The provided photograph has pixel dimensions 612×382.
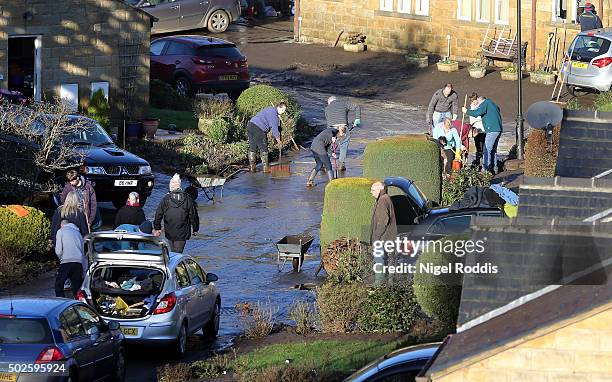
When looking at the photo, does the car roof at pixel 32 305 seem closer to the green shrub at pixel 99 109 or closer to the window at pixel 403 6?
the green shrub at pixel 99 109

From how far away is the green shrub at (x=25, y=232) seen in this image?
21297 millimetres

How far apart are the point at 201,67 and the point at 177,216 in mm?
16863

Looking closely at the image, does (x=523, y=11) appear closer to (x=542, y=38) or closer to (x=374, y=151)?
(x=542, y=38)

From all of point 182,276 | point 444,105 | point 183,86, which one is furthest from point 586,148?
point 183,86

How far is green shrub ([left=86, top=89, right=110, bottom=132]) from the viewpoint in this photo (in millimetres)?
29641

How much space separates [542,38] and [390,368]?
28.6 m

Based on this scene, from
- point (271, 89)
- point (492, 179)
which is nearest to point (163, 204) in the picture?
point (492, 179)

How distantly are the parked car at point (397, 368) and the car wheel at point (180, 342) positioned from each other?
522 centimetres

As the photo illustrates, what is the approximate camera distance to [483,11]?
1658 inches

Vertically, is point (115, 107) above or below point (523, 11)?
below

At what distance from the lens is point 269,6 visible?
181ft

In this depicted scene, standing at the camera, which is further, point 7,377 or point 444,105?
point 444,105

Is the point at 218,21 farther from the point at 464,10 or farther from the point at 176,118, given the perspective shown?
the point at 176,118

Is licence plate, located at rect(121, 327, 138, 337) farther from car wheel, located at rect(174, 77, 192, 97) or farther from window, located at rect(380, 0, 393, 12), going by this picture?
window, located at rect(380, 0, 393, 12)
